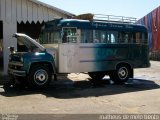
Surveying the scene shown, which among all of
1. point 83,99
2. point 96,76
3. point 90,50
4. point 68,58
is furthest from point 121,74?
point 83,99

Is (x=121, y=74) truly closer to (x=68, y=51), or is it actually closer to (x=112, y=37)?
(x=112, y=37)

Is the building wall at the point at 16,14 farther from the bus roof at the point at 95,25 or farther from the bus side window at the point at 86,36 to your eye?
the bus side window at the point at 86,36

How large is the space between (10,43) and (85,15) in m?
4.71

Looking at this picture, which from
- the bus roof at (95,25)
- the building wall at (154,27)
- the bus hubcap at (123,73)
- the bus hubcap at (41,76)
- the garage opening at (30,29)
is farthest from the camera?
the building wall at (154,27)

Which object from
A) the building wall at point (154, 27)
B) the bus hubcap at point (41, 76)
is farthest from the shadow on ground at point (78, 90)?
the building wall at point (154, 27)

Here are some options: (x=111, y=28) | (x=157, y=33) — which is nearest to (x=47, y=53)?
(x=111, y=28)

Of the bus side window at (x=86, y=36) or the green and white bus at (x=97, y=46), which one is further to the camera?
the bus side window at (x=86, y=36)

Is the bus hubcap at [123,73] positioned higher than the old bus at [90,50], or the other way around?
the old bus at [90,50]

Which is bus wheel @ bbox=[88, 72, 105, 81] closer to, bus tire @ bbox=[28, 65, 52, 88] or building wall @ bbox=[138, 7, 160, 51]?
bus tire @ bbox=[28, 65, 52, 88]

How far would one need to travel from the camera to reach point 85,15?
14617mm

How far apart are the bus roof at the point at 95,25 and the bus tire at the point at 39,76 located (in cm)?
187

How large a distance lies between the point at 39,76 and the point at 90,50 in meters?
2.40

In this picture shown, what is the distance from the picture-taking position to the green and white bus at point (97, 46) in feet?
44.1

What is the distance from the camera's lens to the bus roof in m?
13.5
